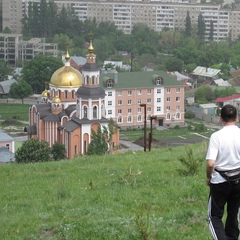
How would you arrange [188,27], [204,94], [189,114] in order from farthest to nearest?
[188,27]
[204,94]
[189,114]

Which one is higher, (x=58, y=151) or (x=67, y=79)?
(x=67, y=79)

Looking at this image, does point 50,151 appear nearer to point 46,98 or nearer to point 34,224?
point 46,98

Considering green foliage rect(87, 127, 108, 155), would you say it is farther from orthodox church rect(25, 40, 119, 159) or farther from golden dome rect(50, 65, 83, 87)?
golden dome rect(50, 65, 83, 87)

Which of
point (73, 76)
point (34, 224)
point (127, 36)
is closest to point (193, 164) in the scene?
point (34, 224)

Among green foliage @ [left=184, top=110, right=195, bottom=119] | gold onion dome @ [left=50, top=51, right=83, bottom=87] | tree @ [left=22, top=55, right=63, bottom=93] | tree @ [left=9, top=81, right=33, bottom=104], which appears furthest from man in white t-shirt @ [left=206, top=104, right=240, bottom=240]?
tree @ [left=22, top=55, right=63, bottom=93]

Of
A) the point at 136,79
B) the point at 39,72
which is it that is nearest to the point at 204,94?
the point at 136,79

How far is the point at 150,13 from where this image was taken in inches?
2835

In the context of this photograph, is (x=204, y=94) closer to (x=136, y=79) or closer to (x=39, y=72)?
(x=136, y=79)

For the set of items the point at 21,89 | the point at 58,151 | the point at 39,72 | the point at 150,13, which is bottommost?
the point at 58,151

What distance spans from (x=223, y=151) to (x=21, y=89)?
124 feet

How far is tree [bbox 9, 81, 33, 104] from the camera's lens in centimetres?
4212

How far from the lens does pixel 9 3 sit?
69625 millimetres

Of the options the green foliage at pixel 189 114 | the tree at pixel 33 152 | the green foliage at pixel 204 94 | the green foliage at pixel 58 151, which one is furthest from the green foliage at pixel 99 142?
the green foliage at pixel 204 94

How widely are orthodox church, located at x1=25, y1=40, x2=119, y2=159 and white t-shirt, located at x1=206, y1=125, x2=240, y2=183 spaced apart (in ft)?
65.6
